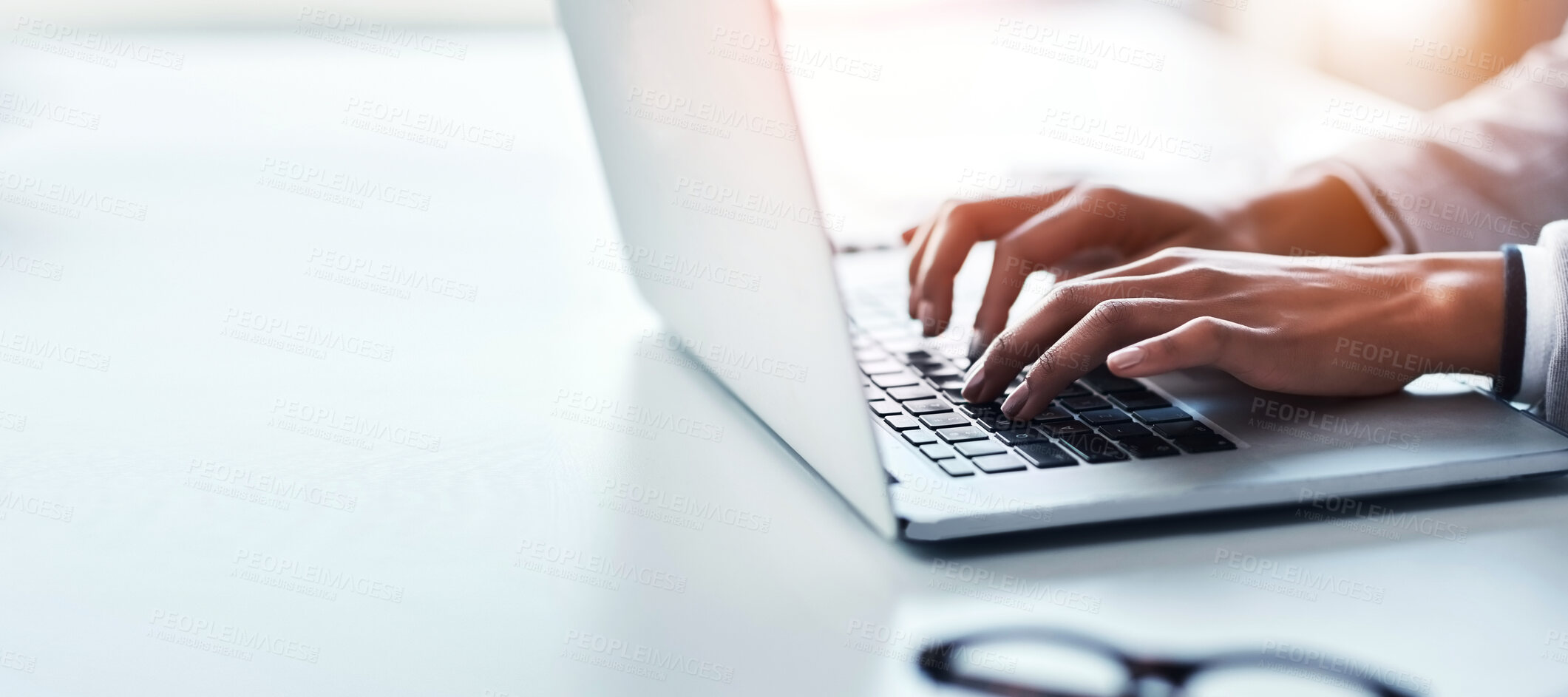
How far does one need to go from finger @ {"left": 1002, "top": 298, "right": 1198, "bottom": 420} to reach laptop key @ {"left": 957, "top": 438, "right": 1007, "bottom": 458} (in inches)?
1.5

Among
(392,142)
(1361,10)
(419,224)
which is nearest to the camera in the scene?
(419,224)

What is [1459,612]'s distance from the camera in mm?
438

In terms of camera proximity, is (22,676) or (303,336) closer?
(22,676)

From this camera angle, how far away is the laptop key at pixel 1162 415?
576 mm

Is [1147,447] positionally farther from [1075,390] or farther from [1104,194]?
[1104,194]

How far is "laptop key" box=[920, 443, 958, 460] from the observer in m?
0.52

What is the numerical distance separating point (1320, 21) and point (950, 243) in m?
2.04

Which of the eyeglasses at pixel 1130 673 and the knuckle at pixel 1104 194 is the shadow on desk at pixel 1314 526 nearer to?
the eyeglasses at pixel 1130 673

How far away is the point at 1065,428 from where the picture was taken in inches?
22.1

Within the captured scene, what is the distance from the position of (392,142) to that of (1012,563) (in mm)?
1069

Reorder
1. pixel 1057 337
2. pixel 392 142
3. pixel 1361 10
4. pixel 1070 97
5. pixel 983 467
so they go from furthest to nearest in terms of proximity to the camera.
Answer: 1. pixel 1361 10
2. pixel 1070 97
3. pixel 392 142
4. pixel 1057 337
5. pixel 983 467

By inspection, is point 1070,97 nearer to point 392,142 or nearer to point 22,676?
point 392,142

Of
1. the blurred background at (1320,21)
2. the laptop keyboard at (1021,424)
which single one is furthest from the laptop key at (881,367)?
the blurred background at (1320,21)

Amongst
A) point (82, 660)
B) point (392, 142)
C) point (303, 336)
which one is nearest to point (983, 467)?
point (82, 660)
